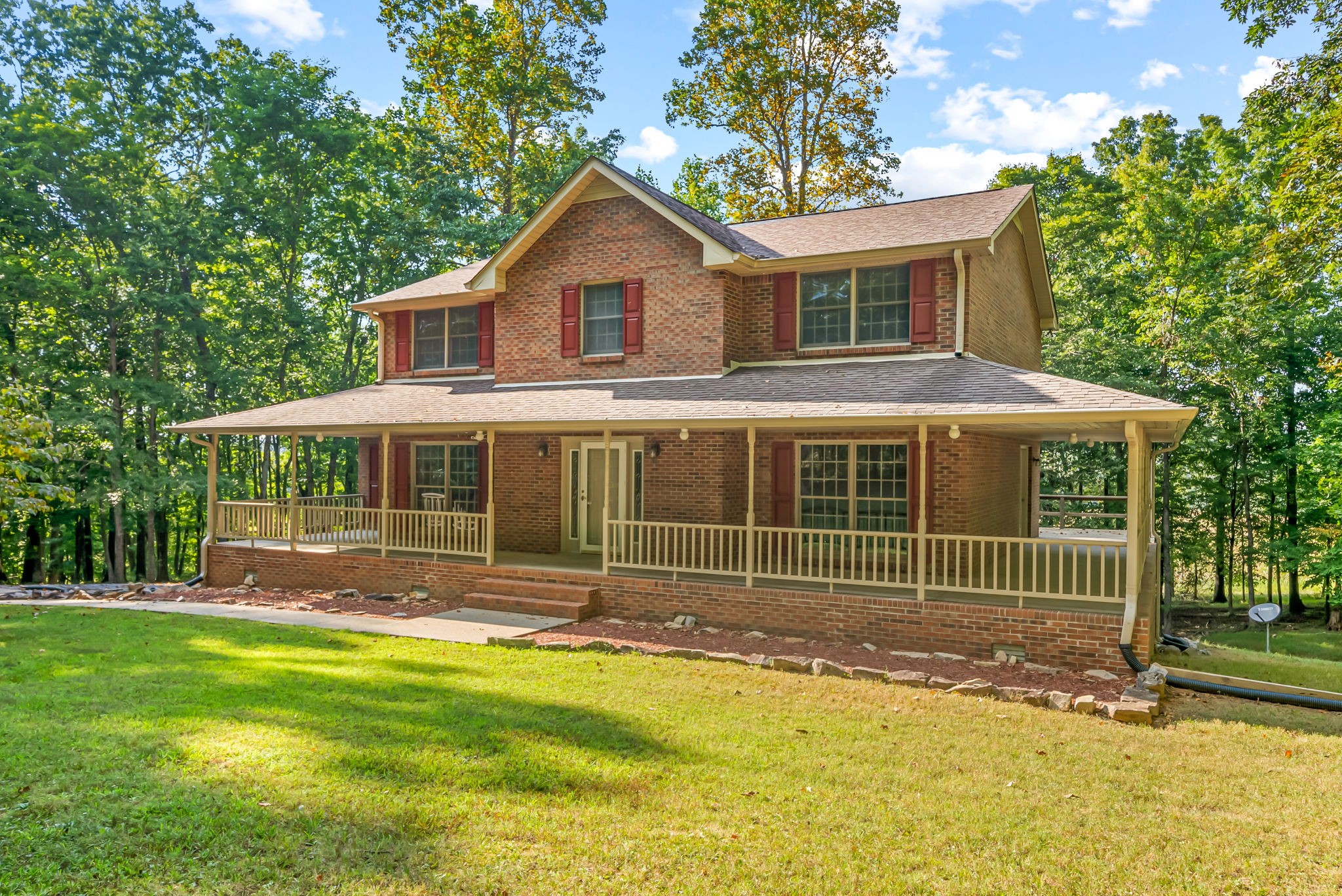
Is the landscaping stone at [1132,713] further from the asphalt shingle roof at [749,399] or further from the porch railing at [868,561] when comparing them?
the asphalt shingle roof at [749,399]

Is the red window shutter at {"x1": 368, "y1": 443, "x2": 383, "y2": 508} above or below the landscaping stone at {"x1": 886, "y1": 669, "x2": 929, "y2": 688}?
above

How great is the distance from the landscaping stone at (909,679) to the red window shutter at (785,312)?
673 cm

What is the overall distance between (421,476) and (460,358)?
9.07ft

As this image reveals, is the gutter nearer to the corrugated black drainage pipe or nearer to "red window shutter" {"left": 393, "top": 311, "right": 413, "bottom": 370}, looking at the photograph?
the corrugated black drainage pipe

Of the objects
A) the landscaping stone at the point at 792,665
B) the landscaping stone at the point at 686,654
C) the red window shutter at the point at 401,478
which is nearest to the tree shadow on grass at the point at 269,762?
the landscaping stone at the point at 686,654

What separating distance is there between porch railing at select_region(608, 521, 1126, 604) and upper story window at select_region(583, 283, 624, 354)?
354cm

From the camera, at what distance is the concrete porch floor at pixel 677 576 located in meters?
10.3

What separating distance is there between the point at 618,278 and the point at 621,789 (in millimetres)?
10880

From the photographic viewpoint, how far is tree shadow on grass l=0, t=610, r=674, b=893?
13.7 feet

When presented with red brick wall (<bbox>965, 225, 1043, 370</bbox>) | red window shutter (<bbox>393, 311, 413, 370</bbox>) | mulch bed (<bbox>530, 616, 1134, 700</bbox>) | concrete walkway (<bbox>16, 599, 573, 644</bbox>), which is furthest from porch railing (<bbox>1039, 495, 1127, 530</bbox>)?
red window shutter (<bbox>393, 311, 413, 370</bbox>)

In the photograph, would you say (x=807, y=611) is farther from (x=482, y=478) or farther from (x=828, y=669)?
(x=482, y=478)

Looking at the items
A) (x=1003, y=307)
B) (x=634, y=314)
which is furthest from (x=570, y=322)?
(x=1003, y=307)

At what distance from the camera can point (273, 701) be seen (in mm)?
7102

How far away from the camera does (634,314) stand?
14.5 meters
